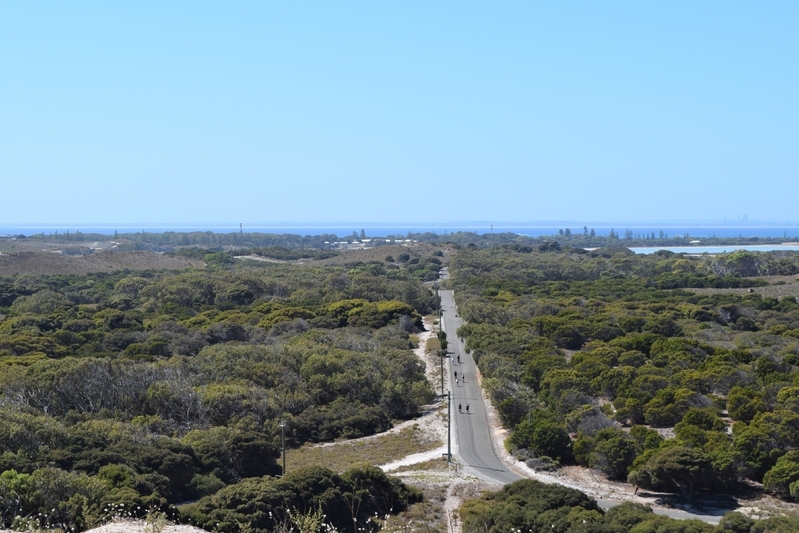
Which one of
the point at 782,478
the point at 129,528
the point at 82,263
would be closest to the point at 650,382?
the point at 782,478

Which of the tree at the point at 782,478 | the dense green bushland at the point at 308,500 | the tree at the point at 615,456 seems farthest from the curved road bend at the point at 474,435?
the dense green bushland at the point at 308,500

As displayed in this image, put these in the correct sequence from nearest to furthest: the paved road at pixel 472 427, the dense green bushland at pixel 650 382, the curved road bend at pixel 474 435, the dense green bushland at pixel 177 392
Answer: the dense green bushland at pixel 177 392, the curved road bend at pixel 474 435, the dense green bushland at pixel 650 382, the paved road at pixel 472 427

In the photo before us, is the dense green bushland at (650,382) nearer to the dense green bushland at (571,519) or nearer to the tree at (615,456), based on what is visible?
the tree at (615,456)

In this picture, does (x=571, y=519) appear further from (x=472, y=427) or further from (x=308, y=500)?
(x=472, y=427)

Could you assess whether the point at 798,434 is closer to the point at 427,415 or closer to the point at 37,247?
the point at 427,415

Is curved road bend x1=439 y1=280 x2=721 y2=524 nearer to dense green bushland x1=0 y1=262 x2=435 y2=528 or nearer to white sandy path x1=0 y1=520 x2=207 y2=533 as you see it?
dense green bushland x1=0 y1=262 x2=435 y2=528

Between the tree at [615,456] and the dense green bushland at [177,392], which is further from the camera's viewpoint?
the tree at [615,456]

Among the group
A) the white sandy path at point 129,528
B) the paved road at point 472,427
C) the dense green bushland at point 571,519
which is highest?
the white sandy path at point 129,528
